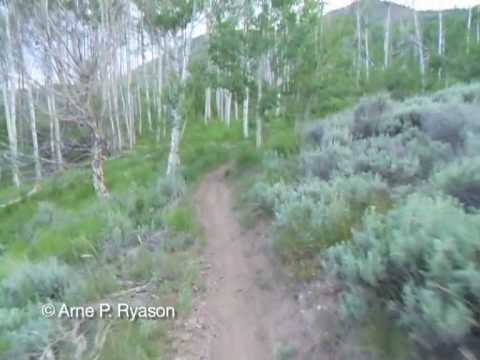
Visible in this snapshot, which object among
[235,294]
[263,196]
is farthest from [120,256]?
[263,196]

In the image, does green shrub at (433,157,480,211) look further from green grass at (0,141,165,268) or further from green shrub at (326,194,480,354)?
green grass at (0,141,165,268)

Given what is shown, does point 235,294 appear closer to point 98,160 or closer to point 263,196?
point 263,196

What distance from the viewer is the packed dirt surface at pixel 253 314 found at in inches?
147

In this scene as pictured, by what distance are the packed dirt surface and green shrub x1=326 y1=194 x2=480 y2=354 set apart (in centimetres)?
60

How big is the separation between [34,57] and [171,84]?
368 centimetres

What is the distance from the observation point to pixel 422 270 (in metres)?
2.77

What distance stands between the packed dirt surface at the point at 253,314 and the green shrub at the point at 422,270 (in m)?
0.60

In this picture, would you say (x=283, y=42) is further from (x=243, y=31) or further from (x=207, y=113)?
(x=207, y=113)

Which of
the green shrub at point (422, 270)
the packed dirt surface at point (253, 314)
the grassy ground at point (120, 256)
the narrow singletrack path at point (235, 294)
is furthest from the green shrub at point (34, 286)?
the green shrub at point (422, 270)

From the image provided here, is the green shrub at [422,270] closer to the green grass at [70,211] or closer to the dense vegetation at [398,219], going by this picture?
the dense vegetation at [398,219]

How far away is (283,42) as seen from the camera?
1128 cm

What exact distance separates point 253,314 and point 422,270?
225 centimetres

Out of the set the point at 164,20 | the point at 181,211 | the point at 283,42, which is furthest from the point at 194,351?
the point at 164,20

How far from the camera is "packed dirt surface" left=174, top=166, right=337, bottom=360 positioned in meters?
3.74
